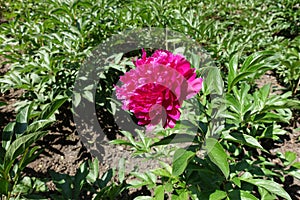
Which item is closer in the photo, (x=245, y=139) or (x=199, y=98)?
(x=245, y=139)

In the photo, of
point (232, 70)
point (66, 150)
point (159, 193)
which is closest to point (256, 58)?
point (232, 70)

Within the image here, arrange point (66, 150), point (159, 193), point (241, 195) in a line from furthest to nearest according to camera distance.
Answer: point (66, 150)
point (159, 193)
point (241, 195)

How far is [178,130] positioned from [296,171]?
2.40ft

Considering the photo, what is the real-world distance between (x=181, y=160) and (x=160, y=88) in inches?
9.3

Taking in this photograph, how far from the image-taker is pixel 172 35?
211 centimetres

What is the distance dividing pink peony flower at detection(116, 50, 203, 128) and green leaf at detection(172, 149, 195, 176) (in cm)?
11

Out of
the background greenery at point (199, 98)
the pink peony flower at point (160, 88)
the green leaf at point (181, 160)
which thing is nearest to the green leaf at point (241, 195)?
the background greenery at point (199, 98)

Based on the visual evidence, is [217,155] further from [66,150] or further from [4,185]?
[66,150]

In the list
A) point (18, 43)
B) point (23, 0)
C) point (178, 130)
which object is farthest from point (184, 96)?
point (23, 0)

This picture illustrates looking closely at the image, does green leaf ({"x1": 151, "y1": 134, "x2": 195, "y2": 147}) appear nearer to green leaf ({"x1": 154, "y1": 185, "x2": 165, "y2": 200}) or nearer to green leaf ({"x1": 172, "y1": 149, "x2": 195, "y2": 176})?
green leaf ({"x1": 172, "y1": 149, "x2": 195, "y2": 176})

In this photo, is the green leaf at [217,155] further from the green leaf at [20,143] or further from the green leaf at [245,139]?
the green leaf at [20,143]

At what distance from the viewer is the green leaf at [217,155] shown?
0.88 m

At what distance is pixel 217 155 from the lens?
0.91m

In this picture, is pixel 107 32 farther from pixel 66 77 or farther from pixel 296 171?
pixel 296 171
